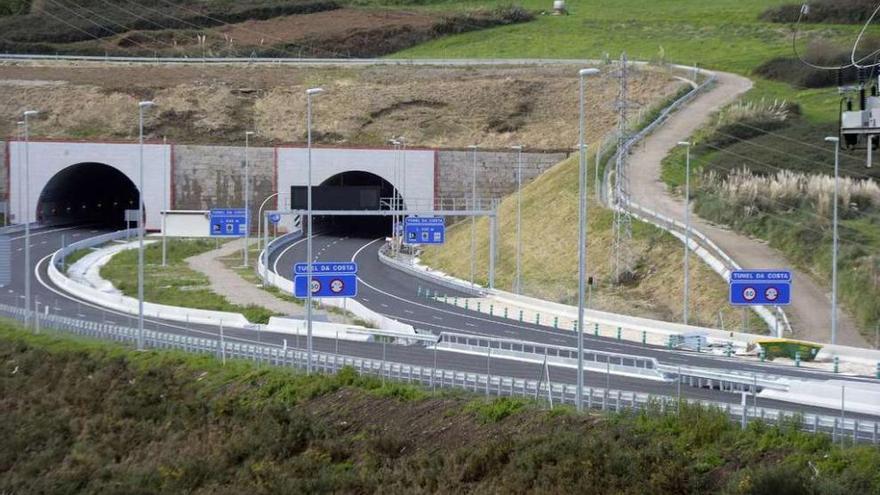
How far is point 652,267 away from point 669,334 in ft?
37.2

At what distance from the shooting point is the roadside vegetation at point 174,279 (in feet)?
210

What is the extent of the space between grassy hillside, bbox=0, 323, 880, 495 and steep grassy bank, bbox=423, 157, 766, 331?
909 inches

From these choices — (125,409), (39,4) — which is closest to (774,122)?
(125,409)

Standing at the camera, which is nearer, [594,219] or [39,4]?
[594,219]

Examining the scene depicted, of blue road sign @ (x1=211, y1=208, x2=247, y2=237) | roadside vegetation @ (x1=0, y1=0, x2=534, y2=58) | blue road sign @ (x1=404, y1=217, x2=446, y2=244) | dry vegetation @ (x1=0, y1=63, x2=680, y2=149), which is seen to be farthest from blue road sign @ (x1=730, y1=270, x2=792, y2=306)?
roadside vegetation @ (x1=0, y1=0, x2=534, y2=58)

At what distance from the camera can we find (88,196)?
360 ft

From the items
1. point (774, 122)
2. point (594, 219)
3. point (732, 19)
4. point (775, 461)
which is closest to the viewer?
point (775, 461)

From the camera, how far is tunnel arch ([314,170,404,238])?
10236 centimetres

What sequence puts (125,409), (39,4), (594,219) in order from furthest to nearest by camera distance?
(39,4) → (594,219) → (125,409)

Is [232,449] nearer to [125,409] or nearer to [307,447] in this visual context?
[307,447]

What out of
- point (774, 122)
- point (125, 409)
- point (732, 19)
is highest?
point (732, 19)

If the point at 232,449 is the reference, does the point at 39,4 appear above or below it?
above

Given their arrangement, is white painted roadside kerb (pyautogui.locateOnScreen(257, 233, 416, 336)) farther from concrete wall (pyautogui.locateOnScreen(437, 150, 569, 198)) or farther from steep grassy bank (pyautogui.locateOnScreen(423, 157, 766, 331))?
concrete wall (pyautogui.locateOnScreen(437, 150, 569, 198))

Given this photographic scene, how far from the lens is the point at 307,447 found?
33.7 m
